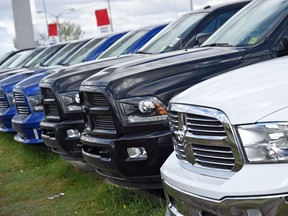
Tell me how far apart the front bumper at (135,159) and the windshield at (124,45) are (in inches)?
180

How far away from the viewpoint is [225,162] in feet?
10.3

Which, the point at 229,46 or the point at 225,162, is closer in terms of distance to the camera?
the point at 225,162

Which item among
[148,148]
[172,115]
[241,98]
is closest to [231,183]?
[241,98]

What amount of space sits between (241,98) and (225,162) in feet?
1.22

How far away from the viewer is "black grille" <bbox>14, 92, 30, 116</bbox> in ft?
29.4

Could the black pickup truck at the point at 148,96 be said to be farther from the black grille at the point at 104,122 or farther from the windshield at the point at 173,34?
the windshield at the point at 173,34

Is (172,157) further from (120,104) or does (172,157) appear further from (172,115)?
(120,104)

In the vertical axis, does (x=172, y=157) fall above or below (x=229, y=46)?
below

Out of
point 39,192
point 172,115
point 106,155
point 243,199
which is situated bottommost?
point 39,192

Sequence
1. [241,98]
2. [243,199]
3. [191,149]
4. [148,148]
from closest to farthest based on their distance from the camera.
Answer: [243,199]
[241,98]
[191,149]
[148,148]

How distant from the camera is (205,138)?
3.20 meters

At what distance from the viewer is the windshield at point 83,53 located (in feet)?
36.8

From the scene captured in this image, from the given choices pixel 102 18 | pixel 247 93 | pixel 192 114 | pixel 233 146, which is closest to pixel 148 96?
pixel 192 114

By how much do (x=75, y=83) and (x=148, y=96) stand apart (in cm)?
211
